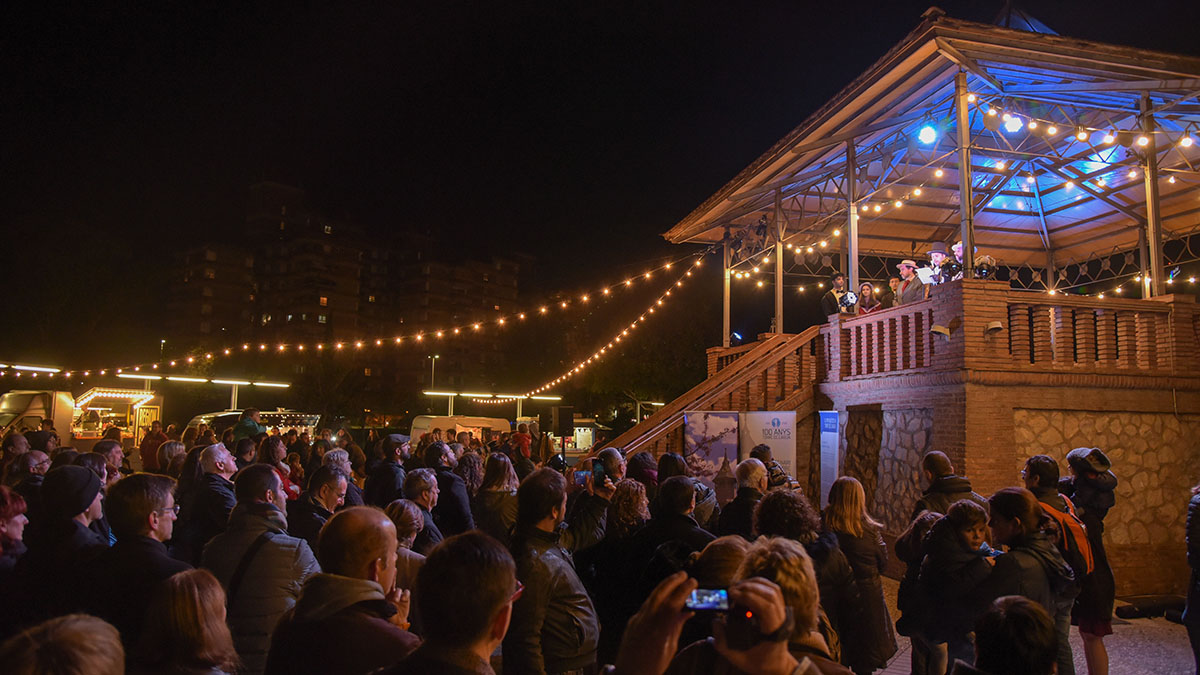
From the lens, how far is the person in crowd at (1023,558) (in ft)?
12.1

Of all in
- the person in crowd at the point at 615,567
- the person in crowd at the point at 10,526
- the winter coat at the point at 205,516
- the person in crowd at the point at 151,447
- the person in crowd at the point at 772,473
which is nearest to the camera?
the person in crowd at the point at 10,526

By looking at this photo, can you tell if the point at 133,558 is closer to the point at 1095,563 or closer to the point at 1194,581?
the point at 1194,581

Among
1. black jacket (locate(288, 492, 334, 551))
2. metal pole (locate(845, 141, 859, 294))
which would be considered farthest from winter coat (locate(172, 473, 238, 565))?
metal pole (locate(845, 141, 859, 294))

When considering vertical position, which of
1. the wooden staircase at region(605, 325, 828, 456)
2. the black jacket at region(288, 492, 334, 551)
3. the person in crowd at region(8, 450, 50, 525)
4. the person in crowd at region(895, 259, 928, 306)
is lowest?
the black jacket at region(288, 492, 334, 551)

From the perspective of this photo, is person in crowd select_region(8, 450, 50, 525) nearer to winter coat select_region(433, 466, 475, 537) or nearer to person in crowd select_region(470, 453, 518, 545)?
winter coat select_region(433, 466, 475, 537)

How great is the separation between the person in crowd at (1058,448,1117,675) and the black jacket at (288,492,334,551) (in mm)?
4998


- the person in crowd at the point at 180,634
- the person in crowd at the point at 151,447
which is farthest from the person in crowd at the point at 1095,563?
the person in crowd at the point at 151,447

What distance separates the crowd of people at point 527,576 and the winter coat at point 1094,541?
0.6 inches

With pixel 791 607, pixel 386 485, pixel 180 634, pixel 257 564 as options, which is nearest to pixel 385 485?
pixel 386 485

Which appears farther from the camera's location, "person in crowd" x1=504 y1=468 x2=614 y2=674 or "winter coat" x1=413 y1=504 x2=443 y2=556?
"winter coat" x1=413 y1=504 x2=443 y2=556

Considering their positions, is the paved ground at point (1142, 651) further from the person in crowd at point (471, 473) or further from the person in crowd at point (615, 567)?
the person in crowd at point (471, 473)

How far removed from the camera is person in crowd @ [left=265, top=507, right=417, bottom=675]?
2.16 m

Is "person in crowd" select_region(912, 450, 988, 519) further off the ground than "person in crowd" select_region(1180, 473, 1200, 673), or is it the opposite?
"person in crowd" select_region(912, 450, 988, 519)

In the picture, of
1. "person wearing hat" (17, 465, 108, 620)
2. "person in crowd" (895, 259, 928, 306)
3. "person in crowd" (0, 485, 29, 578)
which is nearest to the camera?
"person wearing hat" (17, 465, 108, 620)
